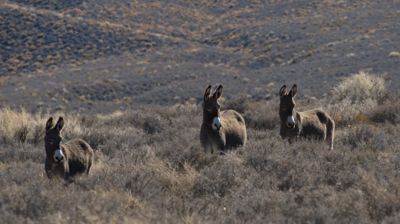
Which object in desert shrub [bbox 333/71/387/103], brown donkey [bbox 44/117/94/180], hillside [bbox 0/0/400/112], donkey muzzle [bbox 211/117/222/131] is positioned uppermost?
donkey muzzle [bbox 211/117/222/131]

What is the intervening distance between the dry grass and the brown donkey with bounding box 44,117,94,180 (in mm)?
222

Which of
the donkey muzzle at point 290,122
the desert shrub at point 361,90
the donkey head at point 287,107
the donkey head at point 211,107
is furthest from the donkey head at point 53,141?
the desert shrub at point 361,90

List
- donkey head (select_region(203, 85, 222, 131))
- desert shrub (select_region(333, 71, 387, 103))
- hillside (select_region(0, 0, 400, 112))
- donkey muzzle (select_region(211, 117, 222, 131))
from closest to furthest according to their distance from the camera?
donkey muzzle (select_region(211, 117, 222, 131))
donkey head (select_region(203, 85, 222, 131))
desert shrub (select_region(333, 71, 387, 103))
hillside (select_region(0, 0, 400, 112))

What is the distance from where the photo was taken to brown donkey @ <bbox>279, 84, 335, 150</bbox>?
606 inches

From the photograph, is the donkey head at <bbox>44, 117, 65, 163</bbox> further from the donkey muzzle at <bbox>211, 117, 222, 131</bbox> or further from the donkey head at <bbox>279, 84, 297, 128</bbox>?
the donkey head at <bbox>279, 84, 297, 128</bbox>

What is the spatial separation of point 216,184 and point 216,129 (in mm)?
2834

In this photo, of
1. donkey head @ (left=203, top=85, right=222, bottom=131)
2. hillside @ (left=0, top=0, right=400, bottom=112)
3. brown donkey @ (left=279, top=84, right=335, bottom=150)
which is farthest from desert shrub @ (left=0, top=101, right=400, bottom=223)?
hillside @ (left=0, top=0, right=400, bottom=112)

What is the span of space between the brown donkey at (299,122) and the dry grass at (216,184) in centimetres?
36

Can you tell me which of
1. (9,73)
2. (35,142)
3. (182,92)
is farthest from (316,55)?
(35,142)

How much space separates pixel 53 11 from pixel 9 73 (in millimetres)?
18469

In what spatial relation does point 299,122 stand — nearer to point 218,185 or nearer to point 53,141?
point 218,185

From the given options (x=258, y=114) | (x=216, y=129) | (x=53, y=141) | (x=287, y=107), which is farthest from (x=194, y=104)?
(x=53, y=141)

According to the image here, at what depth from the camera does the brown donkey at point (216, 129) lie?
579 inches

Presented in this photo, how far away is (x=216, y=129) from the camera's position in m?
14.4
